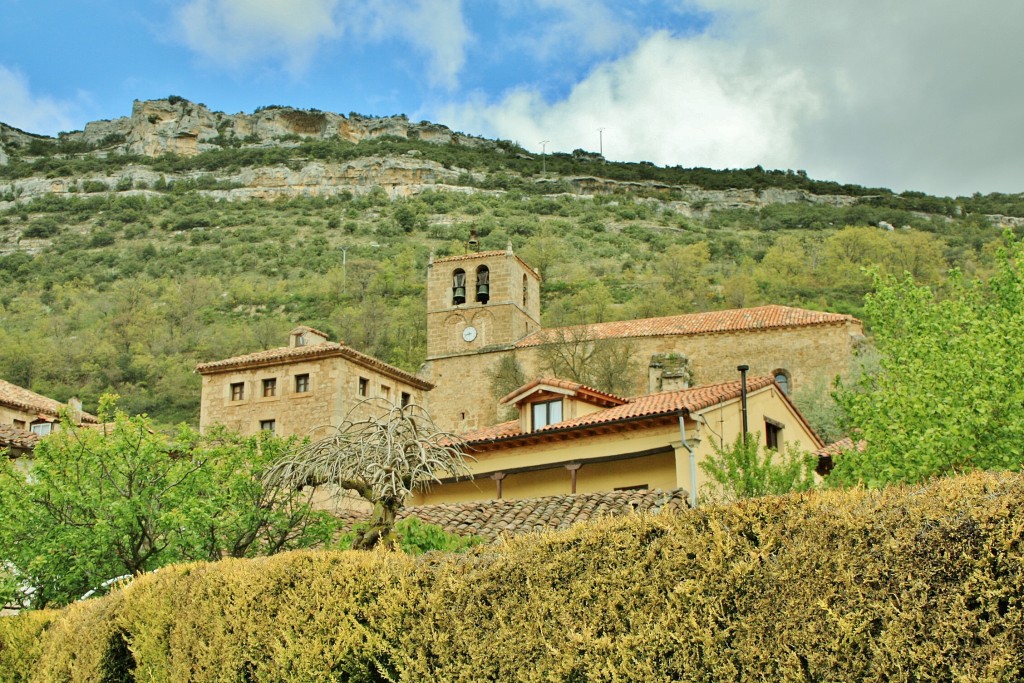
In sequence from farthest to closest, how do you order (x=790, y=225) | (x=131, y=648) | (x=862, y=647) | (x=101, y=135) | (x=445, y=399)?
(x=101, y=135), (x=790, y=225), (x=445, y=399), (x=131, y=648), (x=862, y=647)

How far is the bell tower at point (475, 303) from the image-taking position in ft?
181

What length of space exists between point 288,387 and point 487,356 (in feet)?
47.6

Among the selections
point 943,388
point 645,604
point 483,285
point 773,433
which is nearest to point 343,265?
point 483,285

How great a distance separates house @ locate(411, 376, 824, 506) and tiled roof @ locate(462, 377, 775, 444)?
3cm

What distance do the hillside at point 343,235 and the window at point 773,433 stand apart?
3745cm

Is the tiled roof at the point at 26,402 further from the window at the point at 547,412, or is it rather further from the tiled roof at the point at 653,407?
the tiled roof at the point at 653,407

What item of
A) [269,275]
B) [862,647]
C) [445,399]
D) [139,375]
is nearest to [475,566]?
[862,647]

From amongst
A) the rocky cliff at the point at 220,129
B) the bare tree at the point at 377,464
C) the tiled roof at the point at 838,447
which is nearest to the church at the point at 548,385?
the tiled roof at the point at 838,447

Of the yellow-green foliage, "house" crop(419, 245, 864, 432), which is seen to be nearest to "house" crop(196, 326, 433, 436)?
"house" crop(419, 245, 864, 432)

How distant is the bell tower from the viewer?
5506cm

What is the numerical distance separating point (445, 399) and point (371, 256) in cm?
3972

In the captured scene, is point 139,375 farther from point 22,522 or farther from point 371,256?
point 22,522

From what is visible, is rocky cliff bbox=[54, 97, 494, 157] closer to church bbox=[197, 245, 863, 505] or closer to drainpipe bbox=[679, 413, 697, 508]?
church bbox=[197, 245, 863, 505]

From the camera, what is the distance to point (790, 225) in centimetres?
10525
